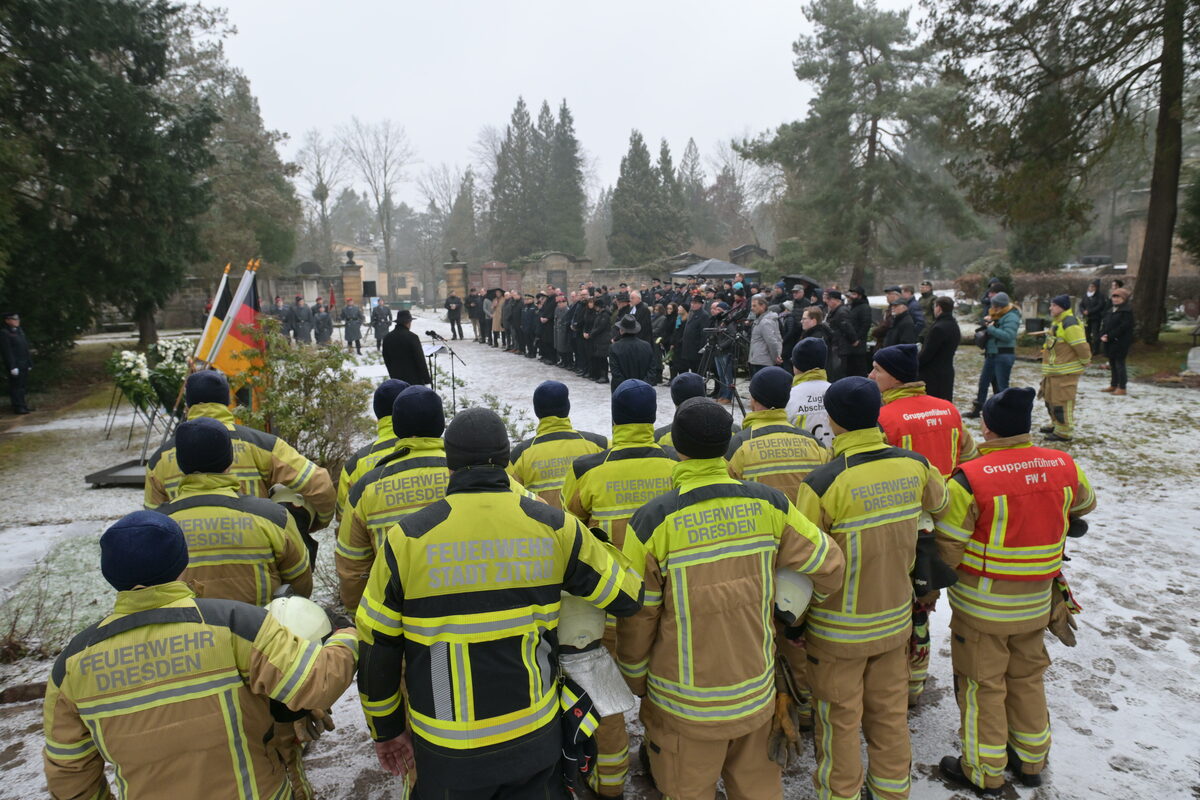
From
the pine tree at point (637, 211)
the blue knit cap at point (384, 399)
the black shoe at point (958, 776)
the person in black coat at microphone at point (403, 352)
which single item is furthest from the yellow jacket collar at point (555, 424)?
the pine tree at point (637, 211)

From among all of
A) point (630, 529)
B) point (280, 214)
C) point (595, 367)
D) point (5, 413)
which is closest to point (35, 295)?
point (5, 413)

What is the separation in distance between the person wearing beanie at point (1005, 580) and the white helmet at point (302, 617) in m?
2.59

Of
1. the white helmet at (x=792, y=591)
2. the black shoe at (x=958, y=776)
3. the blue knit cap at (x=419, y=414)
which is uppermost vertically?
the blue knit cap at (x=419, y=414)

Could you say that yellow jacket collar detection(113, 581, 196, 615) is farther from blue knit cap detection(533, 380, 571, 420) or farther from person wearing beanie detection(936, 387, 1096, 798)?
person wearing beanie detection(936, 387, 1096, 798)

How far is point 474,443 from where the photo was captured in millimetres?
2227

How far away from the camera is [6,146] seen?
35.6 ft

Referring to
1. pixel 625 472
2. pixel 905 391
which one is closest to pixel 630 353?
pixel 905 391

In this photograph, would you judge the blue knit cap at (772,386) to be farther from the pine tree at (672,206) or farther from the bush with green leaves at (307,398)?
the pine tree at (672,206)

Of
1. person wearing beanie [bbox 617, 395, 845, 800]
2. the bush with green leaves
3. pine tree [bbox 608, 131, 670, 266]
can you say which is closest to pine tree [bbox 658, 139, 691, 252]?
pine tree [bbox 608, 131, 670, 266]

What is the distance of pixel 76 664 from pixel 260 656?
0.49 m

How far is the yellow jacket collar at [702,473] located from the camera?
2547 millimetres

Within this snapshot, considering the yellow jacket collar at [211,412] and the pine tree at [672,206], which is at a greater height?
the pine tree at [672,206]

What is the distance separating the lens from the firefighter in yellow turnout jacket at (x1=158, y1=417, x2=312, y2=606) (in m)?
2.97

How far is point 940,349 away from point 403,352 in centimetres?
653
